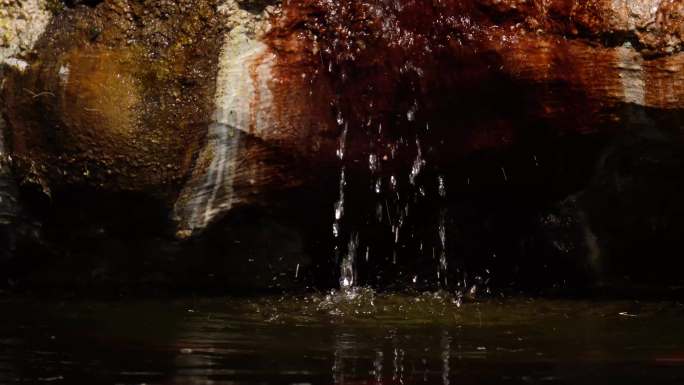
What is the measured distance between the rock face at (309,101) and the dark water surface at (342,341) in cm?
68

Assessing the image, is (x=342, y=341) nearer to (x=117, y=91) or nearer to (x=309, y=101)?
(x=309, y=101)

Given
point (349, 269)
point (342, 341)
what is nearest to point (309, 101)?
point (349, 269)

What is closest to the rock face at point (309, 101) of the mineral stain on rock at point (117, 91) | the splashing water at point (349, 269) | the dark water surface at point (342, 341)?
the mineral stain on rock at point (117, 91)

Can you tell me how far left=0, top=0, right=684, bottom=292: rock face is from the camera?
4961mm

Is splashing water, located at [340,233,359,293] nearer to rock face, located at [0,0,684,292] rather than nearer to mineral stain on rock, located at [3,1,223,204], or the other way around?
rock face, located at [0,0,684,292]

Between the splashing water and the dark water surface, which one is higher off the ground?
the splashing water

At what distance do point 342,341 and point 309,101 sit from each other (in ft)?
5.53

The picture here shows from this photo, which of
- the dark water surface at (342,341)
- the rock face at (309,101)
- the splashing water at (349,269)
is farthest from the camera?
the splashing water at (349,269)

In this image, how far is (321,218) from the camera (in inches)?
215

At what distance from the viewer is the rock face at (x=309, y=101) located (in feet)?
16.3

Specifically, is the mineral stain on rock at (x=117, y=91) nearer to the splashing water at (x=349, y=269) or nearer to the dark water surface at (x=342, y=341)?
the dark water surface at (x=342, y=341)

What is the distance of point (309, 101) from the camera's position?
5086 mm

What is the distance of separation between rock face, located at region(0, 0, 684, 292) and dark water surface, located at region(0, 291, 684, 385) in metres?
0.68

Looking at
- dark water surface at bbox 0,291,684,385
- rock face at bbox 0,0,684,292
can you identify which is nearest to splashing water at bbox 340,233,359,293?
dark water surface at bbox 0,291,684,385
